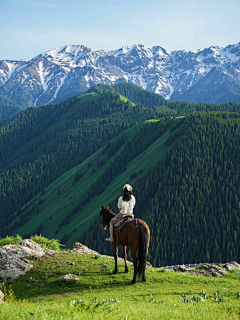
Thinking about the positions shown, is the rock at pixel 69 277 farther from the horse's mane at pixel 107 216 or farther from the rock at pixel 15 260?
the horse's mane at pixel 107 216

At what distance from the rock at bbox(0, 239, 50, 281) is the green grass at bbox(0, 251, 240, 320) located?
1.07m

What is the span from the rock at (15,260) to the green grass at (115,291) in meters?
1.07

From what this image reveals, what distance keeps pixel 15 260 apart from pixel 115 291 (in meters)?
15.0

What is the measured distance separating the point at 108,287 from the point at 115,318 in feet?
51.6

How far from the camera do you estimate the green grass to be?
50.1 feet

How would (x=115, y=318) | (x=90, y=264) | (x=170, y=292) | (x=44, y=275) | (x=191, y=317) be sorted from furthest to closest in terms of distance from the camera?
(x=90, y=264), (x=44, y=275), (x=170, y=292), (x=191, y=317), (x=115, y=318)

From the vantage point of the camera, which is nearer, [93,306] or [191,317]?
[191,317]

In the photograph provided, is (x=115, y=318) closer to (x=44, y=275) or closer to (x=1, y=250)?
(x=44, y=275)

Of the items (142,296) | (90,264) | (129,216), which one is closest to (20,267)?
(90,264)

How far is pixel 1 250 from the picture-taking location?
36281 mm

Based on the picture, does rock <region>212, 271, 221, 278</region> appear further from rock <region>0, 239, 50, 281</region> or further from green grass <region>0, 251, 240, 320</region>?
rock <region>0, 239, 50, 281</region>

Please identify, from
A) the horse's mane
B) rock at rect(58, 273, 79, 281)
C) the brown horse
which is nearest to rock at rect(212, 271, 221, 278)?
the brown horse

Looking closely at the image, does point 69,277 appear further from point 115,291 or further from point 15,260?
point 15,260

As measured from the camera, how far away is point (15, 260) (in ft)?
116
